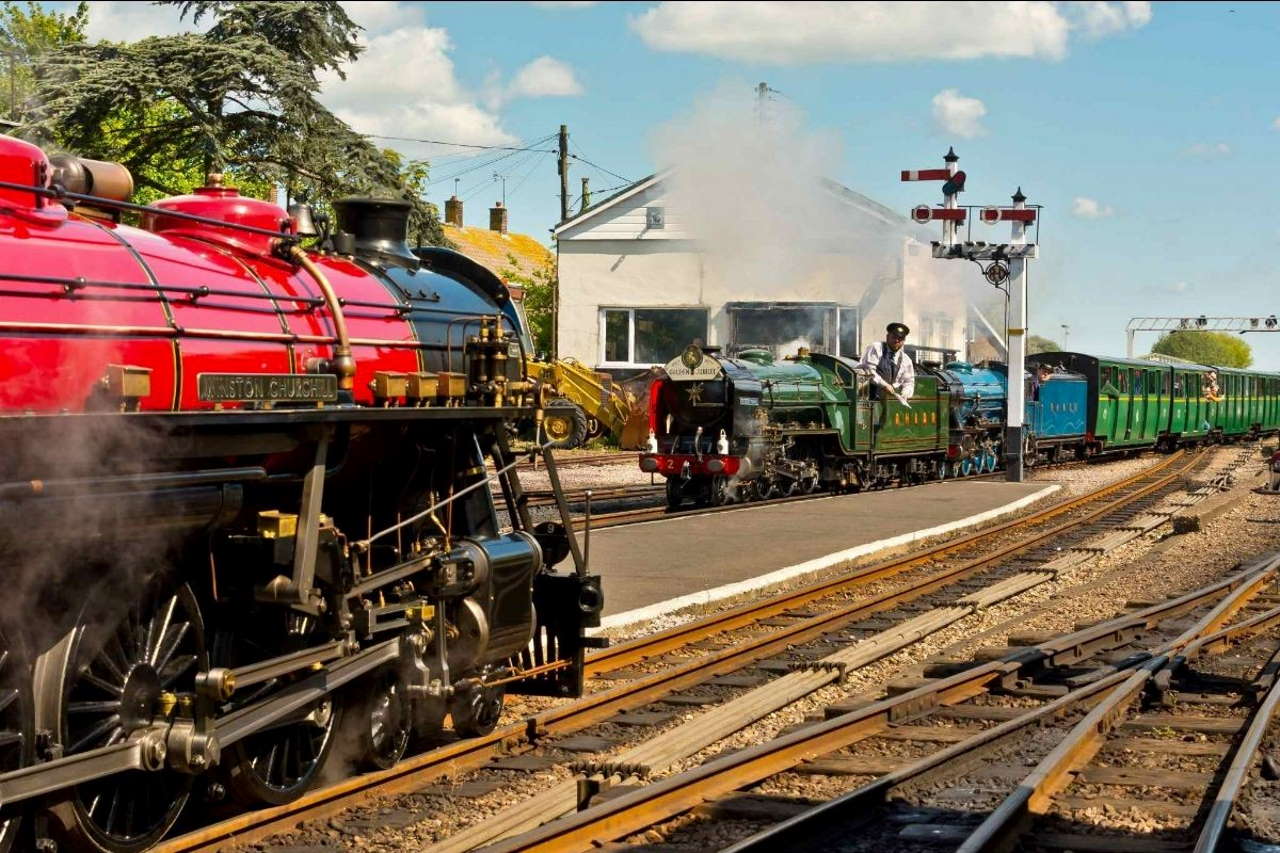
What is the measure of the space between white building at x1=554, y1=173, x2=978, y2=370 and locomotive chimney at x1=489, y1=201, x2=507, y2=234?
70.2 ft

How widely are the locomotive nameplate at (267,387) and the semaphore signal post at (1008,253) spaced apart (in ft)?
75.1

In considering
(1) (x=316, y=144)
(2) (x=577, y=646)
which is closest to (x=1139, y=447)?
(1) (x=316, y=144)

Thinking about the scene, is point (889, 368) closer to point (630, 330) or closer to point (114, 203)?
point (630, 330)

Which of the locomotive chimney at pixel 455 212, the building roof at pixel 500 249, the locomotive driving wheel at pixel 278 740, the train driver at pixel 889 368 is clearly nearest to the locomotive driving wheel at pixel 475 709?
the locomotive driving wheel at pixel 278 740

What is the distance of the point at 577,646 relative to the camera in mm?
8258

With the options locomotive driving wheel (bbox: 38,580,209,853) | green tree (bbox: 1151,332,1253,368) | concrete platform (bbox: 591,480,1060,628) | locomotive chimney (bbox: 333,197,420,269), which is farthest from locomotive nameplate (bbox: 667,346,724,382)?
green tree (bbox: 1151,332,1253,368)

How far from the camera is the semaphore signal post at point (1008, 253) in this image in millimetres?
27438

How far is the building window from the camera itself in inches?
1594

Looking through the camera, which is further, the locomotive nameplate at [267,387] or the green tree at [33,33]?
Answer: the green tree at [33,33]

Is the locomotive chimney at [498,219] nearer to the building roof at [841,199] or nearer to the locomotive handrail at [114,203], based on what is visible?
the building roof at [841,199]

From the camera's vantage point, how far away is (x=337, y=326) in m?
6.45

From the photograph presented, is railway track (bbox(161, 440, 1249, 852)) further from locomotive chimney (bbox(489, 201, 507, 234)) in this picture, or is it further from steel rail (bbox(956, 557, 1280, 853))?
locomotive chimney (bbox(489, 201, 507, 234))

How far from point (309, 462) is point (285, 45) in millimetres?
20170

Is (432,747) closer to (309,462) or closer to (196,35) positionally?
(309,462)
